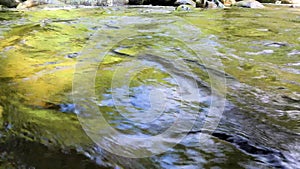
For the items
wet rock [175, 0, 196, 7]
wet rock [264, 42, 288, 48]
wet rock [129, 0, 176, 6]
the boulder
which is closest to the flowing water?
wet rock [264, 42, 288, 48]

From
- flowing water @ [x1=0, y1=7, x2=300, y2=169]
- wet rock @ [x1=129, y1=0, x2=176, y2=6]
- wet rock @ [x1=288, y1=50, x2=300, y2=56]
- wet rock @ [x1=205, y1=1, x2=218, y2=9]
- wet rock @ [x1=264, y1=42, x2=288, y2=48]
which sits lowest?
flowing water @ [x1=0, y1=7, x2=300, y2=169]

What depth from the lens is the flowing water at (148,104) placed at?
1.54 metres

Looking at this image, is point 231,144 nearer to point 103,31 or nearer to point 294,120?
point 294,120

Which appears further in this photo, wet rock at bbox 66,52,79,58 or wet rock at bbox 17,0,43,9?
wet rock at bbox 17,0,43,9

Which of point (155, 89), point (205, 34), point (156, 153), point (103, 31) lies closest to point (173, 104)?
point (155, 89)

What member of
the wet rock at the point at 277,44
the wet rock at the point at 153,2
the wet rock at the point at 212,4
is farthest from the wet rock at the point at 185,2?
the wet rock at the point at 277,44

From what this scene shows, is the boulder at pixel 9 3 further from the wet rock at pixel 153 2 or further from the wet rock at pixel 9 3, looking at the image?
the wet rock at pixel 153 2

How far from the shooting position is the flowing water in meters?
1.54

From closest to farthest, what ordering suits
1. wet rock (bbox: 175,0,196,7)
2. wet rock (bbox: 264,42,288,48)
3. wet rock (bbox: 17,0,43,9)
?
wet rock (bbox: 264,42,288,48), wet rock (bbox: 17,0,43,9), wet rock (bbox: 175,0,196,7)

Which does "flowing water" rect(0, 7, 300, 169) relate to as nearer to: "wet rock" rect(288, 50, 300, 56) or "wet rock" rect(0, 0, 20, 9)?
"wet rock" rect(288, 50, 300, 56)

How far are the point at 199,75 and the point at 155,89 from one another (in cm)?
62

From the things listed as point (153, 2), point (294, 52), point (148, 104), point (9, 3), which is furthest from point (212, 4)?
point (148, 104)

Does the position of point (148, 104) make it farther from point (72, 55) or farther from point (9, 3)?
point (9, 3)

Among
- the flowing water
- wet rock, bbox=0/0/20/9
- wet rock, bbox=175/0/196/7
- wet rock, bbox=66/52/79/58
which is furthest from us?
wet rock, bbox=175/0/196/7
